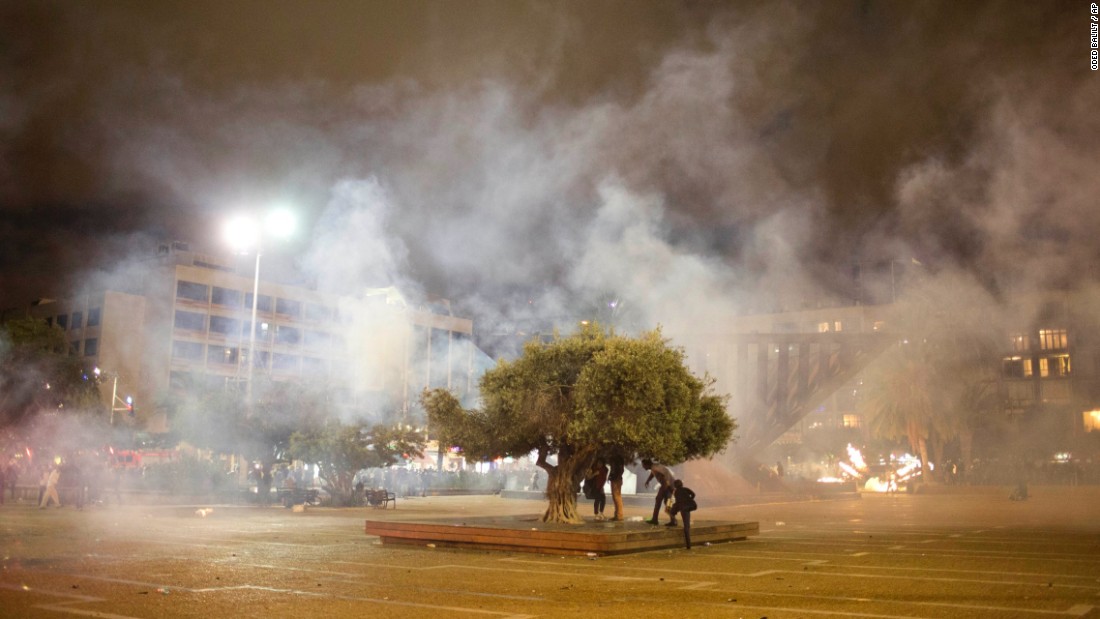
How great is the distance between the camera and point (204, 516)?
77.5 feet

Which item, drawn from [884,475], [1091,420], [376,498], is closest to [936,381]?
[884,475]

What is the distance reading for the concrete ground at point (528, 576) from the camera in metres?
8.81

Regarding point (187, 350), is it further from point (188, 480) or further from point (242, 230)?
point (242, 230)

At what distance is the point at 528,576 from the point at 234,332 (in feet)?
216

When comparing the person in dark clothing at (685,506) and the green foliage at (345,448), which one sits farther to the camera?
the green foliage at (345,448)

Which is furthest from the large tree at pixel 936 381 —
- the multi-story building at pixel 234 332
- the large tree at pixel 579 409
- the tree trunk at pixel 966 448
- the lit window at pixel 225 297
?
the lit window at pixel 225 297

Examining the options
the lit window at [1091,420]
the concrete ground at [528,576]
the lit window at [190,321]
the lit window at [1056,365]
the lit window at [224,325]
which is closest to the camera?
the concrete ground at [528,576]

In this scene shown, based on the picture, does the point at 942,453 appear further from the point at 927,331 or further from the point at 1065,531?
the point at 1065,531

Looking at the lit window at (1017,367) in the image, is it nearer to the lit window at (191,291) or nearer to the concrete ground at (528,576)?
the lit window at (191,291)

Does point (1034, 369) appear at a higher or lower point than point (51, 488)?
higher

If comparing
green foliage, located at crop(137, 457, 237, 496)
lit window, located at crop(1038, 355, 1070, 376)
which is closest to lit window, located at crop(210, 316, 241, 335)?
green foliage, located at crop(137, 457, 237, 496)

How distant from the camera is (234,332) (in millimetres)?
72375

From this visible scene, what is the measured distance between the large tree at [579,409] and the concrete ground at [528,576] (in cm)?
214

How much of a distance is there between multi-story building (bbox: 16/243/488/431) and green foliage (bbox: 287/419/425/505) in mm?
27051
